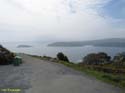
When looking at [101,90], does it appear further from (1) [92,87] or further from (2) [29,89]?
(2) [29,89]

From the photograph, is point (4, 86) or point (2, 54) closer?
point (4, 86)

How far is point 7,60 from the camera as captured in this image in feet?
58.9

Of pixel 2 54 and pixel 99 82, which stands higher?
pixel 2 54

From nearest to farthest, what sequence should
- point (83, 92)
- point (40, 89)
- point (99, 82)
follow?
point (83, 92) < point (40, 89) < point (99, 82)

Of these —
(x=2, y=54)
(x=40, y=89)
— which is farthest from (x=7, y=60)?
(x=40, y=89)

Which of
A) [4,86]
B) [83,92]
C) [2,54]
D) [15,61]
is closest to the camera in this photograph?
[83,92]

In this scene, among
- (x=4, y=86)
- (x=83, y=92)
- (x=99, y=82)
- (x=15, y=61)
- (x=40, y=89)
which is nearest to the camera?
(x=83, y=92)

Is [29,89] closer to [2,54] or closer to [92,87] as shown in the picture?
[92,87]

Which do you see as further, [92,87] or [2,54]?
[2,54]

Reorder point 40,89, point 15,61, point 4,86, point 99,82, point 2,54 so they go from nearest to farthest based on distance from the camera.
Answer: point 40,89, point 4,86, point 99,82, point 15,61, point 2,54

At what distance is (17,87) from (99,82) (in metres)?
3.76

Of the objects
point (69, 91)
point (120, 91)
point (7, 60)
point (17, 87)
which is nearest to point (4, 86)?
point (17, 87)

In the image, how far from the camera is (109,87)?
8.20 metres

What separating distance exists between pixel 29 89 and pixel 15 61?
940 centimetres
